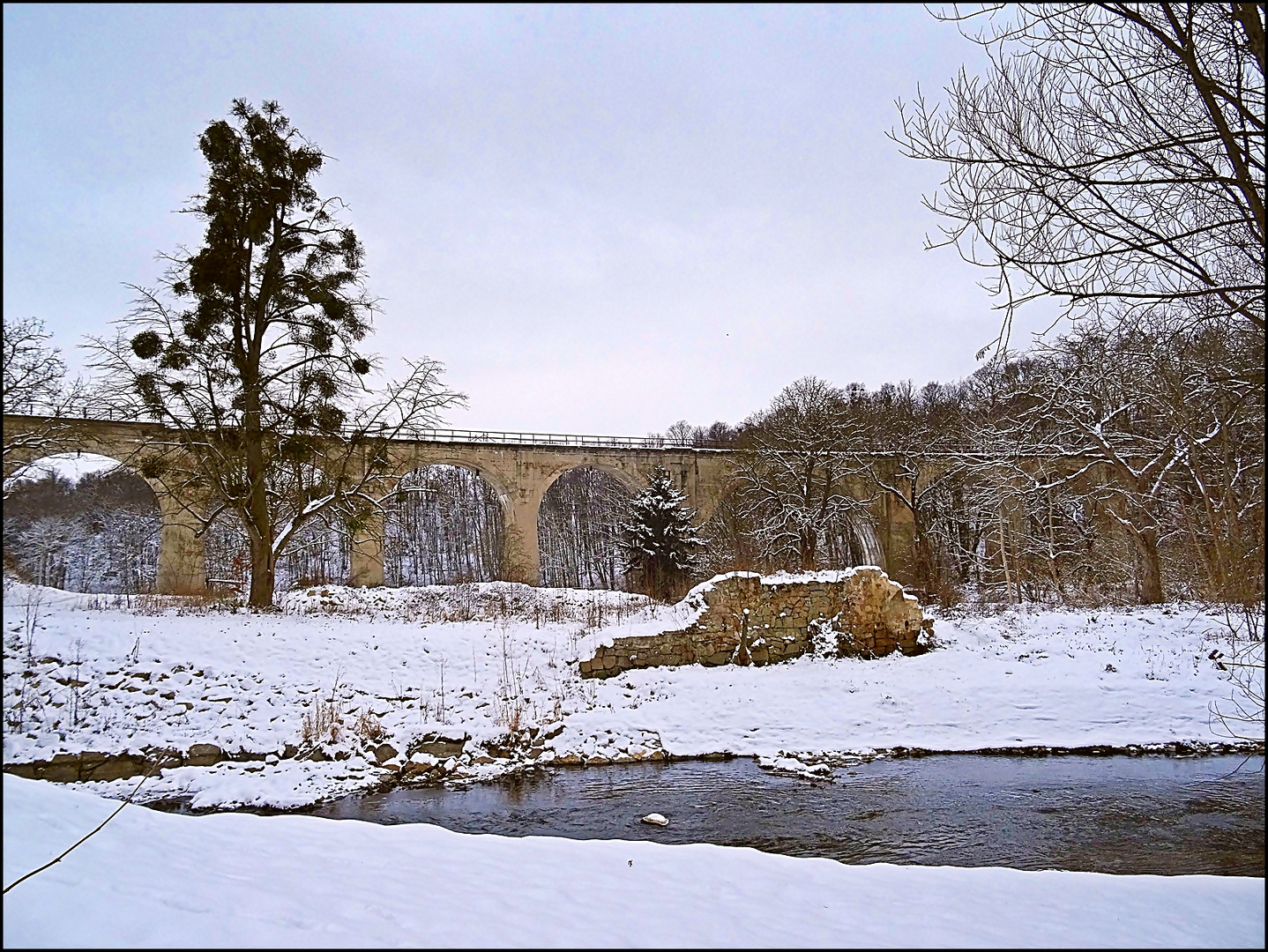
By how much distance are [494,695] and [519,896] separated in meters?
9.08

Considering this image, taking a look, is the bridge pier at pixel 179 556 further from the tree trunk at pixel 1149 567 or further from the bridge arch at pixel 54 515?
the tree trunk at pixel 1149 567

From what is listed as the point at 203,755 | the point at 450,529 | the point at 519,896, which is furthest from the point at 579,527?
the point at 519,896

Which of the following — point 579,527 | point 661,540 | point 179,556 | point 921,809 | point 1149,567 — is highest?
point 579,527

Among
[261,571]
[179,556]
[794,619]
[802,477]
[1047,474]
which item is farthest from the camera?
[802,477]

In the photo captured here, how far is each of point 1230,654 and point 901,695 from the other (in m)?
9.00

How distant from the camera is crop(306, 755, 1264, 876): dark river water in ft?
21.1

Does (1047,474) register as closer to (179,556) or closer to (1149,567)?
(1149,567)

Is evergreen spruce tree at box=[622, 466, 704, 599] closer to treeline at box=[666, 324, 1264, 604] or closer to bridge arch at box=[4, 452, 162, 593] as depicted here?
treeline at box=[666, 324, 1264, 604]

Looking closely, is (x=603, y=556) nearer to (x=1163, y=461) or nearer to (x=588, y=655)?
(x=588, y=655)

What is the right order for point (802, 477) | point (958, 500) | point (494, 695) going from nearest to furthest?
point (494, 695), point (802, 477), point (958, 500)

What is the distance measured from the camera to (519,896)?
12.1ft

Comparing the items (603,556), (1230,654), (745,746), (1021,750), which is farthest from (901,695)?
(603,556)

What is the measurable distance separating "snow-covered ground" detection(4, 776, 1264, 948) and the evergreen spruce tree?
20835 mm

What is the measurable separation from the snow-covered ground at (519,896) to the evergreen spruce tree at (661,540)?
68.4 feet
